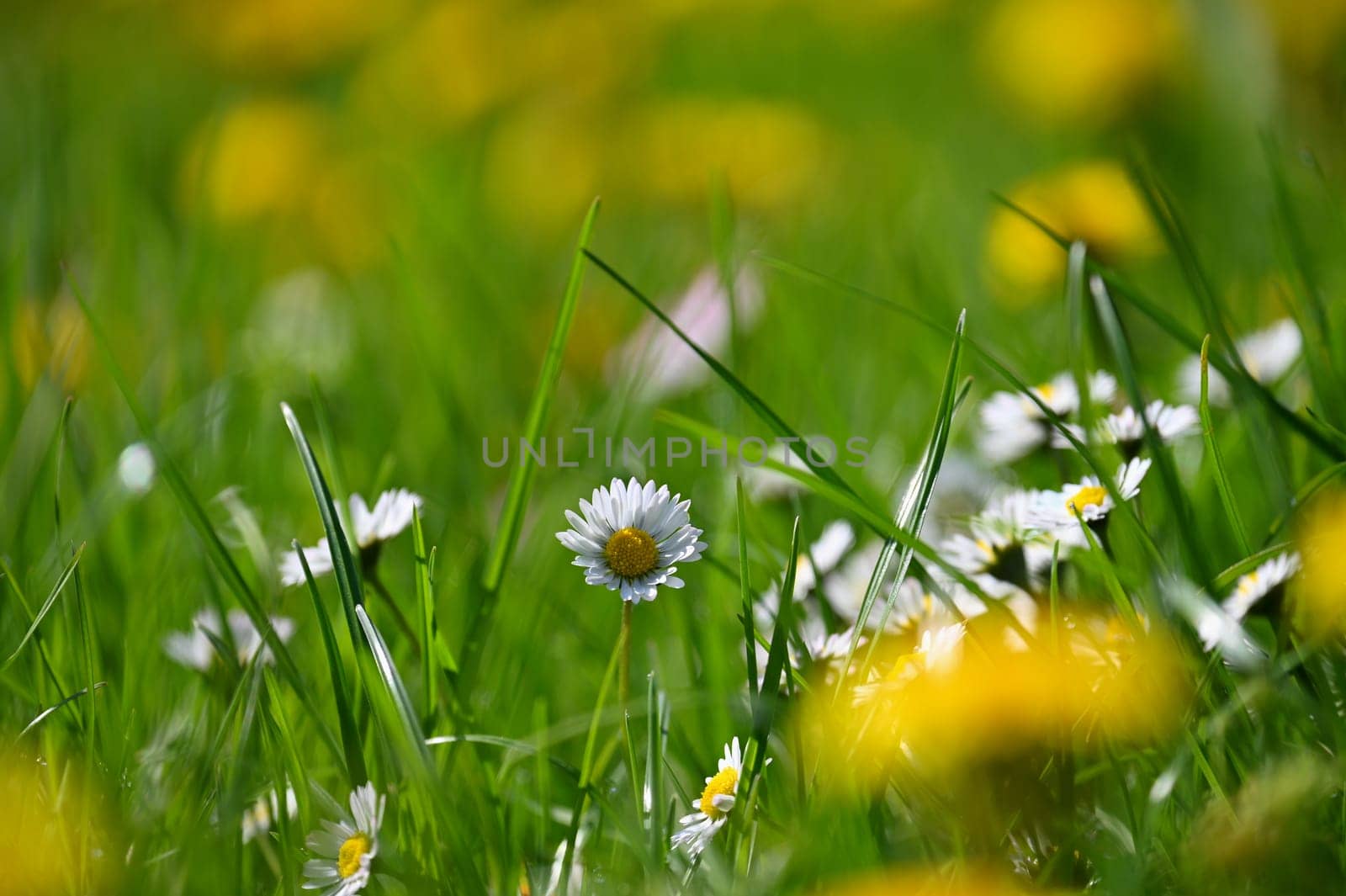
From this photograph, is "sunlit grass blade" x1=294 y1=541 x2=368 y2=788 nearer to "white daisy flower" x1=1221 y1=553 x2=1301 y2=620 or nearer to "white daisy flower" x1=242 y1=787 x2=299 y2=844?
"white daisy flower" x1=242 y1=787 x2=299 y2=844

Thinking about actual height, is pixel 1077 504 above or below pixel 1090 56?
below

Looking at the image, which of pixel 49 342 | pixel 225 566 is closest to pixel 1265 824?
pixel 225 566

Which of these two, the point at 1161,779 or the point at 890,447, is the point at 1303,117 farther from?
the point at 1161,779

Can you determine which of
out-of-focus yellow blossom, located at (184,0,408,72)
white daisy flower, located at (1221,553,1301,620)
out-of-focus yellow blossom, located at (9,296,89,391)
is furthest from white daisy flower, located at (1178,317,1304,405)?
out-of-focus yellow blossom, located at (184,0,408,72)

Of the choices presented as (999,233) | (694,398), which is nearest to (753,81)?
(999,233)

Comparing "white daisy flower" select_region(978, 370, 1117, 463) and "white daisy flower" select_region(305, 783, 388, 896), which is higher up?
"white daisy flower" select_region(978, 370, 1117, 463)

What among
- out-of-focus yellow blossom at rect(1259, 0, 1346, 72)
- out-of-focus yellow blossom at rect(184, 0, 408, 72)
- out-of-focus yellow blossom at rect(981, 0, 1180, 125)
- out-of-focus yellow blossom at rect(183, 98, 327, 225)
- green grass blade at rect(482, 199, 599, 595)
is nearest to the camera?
green grass blade at rect(482, 199, 599, 595)

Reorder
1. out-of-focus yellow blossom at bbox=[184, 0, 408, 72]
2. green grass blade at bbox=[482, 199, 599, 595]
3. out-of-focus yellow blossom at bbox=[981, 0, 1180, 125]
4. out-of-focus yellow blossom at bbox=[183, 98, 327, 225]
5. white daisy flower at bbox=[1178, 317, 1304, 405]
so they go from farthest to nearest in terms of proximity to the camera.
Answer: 1. out-of-focus yellow blossom at bbox=[184, 0, 408, 72]
2. out-of-focus yellow blossom at bbox=[183, 98, 327, 225]
3. out-of-focus yellow blossom at bbox=[981, 0, 1180, 125]
4. white daisy flower at bbox=[1178, 317, 1304, 405]
5. green grass blade at bbox=[482, 199, 599, 595]

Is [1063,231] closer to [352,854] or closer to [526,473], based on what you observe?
[526,473]
